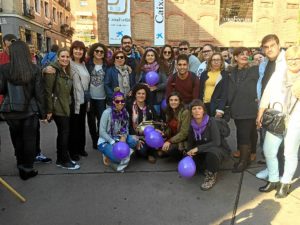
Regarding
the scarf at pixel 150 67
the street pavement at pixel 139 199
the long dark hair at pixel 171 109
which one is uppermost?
the scarf at pixel 150 67

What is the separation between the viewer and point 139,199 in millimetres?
3527

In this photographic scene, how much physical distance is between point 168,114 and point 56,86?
1.73 metres

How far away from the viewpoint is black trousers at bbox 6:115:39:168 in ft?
12.8

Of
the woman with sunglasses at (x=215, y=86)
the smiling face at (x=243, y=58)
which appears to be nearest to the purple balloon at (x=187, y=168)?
the woman with sunglasses at (x=215, y=86)

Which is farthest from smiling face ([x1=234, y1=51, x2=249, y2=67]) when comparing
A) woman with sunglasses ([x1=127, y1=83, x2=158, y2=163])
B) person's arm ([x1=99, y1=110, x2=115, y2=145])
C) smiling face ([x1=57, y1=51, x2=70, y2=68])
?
smiling face ([x1=57, y1=51, x2=70, y2=68])

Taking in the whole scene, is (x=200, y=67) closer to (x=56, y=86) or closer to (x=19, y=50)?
(x=56, y=86)

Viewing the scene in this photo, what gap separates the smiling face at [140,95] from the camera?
462cm

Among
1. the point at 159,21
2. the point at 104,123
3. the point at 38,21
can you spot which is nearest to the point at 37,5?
the point at 38,21

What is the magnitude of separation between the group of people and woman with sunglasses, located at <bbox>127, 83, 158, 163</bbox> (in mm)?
16

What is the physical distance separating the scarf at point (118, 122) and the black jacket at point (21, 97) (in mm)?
1036

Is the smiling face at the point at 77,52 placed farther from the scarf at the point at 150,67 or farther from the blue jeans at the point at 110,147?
the blue jeans at the point at 110,147

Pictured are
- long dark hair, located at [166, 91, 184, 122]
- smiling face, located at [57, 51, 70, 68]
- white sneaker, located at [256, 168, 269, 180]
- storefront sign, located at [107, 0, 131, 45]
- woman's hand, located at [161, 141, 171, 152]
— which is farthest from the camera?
storefront sign, located at [107, 0, 131, 45]

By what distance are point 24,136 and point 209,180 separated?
2.48 m

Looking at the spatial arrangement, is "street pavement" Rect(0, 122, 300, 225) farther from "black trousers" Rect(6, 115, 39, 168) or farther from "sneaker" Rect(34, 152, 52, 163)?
"black trousers" Rect(6, 115, 39, 168)
